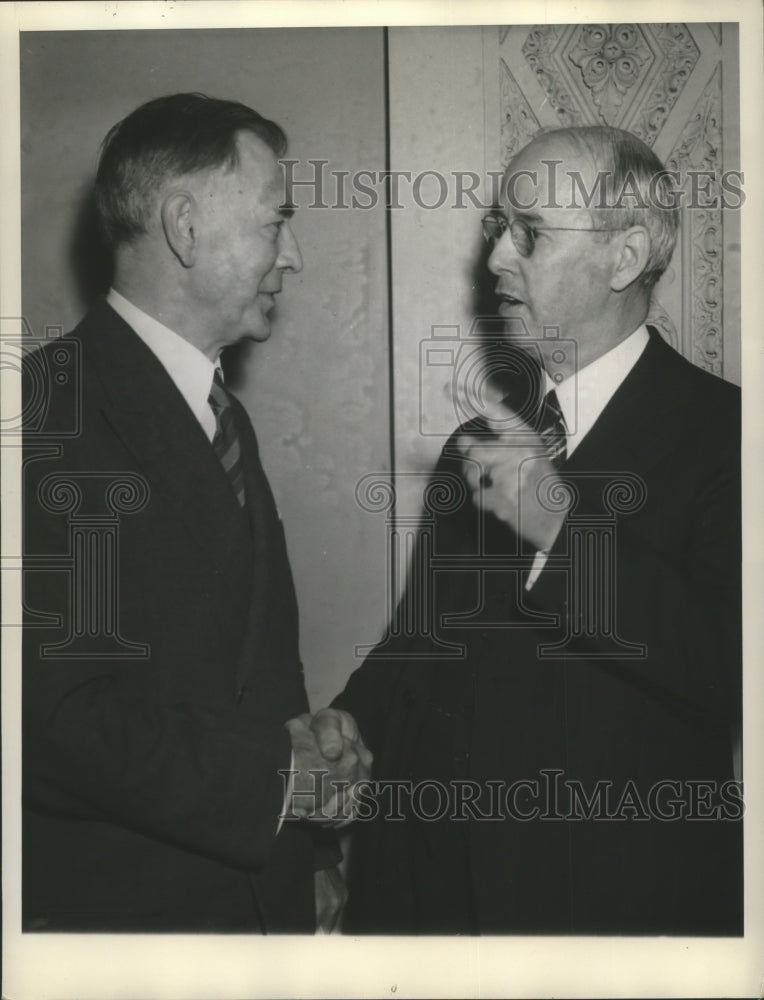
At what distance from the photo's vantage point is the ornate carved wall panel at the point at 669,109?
228 centimetres

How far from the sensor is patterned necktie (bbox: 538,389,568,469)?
229 centimetres

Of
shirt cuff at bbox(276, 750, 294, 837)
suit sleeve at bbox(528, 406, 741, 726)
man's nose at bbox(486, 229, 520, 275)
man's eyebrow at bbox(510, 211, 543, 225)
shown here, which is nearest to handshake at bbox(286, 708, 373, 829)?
shirt cuff at bbox(276, 750, 294, 837)

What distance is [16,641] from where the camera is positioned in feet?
7.59

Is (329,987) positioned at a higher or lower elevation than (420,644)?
lower

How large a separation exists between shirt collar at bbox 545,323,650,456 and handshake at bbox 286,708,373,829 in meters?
0.74

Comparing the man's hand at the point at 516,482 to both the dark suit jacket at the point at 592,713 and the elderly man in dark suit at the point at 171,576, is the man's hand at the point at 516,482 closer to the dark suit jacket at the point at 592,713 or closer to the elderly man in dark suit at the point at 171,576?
the dark suit jacket at the point at 592,713

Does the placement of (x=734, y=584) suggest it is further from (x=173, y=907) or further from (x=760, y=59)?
(x=173, y=907)

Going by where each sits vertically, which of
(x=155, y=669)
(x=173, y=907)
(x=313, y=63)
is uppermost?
(x=313, y=63)

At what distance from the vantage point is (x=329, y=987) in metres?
2.29

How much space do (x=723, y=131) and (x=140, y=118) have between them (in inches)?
47.3

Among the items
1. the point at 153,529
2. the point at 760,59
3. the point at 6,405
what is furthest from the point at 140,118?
the point at 760,59

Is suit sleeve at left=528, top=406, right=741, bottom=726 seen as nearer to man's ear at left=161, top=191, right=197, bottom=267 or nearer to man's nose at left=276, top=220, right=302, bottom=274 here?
man's nose at left=276, top=220, right=302, bottom=274

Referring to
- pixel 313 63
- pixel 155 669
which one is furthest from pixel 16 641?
pixel 313 63

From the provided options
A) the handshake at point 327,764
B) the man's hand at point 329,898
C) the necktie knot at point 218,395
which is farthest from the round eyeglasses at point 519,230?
the man's hand at point 329,898
